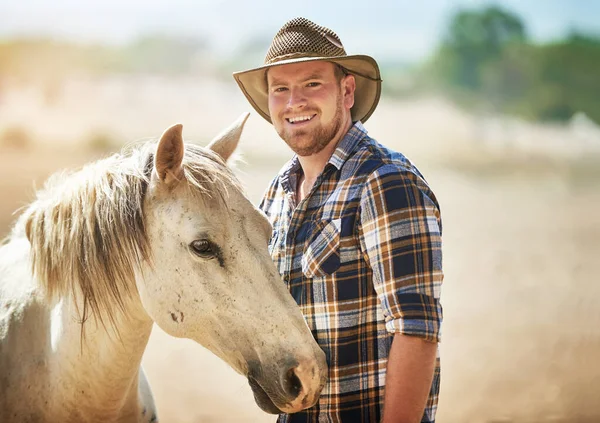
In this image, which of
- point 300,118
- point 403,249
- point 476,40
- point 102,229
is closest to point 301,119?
point 300,118

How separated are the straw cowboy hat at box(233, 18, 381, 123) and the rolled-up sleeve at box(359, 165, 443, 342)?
527 mm

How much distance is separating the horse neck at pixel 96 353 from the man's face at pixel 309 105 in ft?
2.60

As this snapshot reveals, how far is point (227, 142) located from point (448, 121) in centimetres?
2043

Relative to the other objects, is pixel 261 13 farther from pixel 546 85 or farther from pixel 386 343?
pixel 386 343

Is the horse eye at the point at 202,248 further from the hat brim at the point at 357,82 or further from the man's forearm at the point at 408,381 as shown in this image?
the hat brim at the point at 357,82

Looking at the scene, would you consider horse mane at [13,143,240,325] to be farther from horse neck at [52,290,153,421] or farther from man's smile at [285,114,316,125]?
man's smile at [285,114,316,125]

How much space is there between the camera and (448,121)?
21.7 m

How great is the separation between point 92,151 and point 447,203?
33.7 feet

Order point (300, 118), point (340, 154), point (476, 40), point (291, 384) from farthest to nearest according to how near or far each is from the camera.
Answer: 1. point (476, 40)
2. point (300, 118)
3. point (340, 154)
4. point (291, 384)

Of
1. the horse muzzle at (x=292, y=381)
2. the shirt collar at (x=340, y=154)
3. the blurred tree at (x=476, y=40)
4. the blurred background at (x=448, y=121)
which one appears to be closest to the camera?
the horse muzzle at (x=292, y=381)

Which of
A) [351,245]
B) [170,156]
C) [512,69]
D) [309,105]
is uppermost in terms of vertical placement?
[512,69]

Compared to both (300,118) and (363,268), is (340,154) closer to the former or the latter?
(300,118)

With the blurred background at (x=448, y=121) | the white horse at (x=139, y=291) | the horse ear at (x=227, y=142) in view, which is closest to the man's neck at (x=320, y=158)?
the horse ear at (x=227, y=142)

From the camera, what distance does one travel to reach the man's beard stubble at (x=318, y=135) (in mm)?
2188
